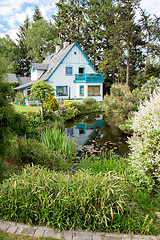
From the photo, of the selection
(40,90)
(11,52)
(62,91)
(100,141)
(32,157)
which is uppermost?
(11,52)

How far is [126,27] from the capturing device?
24.4 metres

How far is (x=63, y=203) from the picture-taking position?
271 cm

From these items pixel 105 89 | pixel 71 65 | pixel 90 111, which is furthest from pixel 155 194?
pixel 105 89

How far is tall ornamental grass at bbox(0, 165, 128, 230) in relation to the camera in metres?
2.66

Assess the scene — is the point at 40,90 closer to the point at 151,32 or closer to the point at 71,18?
the point at 151,32

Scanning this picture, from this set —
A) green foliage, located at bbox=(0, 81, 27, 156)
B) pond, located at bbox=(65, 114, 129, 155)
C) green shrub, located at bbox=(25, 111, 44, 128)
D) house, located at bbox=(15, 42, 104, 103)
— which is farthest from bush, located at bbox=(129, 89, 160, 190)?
house, located at bbox=(15, 42, 104, 103)

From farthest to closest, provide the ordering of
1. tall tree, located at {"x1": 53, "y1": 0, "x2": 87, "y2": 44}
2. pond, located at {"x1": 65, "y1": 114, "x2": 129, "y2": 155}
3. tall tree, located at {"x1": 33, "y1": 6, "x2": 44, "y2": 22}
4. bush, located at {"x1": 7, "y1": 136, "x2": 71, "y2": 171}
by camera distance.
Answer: tall tree, located at {"x1": 33, "y1": 6, "x2": 44, "y2": 22} → tall tree, located at {"x1": 53, "y1": 0, "x2": 87, "y2": 44} → pond, located at {"x1": 65, "y1": 114, "x2": 129, "y2": 155} → bush, located at {"x1": 7, "y1": 136, "x2": 71, "y2": 171}

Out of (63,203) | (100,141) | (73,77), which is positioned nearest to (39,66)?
(73,77)

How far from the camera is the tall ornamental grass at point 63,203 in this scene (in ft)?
8.71

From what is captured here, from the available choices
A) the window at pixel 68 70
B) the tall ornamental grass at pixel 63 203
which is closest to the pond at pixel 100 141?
the tall ornamental grass at pixel 63 203

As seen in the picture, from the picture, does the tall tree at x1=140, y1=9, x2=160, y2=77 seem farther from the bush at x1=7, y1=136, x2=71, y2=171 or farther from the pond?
the bush at x1=7, y1=136, x2=71, y2=171

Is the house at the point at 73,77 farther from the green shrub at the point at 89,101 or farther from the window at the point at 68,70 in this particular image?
the green shrub at the point at 89,101

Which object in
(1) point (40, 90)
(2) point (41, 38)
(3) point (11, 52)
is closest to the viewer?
(1) point (40, 90)

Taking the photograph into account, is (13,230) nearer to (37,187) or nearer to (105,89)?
(37,187)
